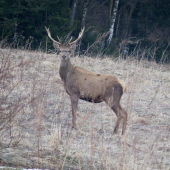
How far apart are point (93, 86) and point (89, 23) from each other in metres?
11.8

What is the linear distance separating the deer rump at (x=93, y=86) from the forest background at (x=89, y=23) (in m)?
2.24

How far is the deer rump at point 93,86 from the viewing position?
5828 mm

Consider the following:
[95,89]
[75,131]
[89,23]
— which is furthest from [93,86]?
[89,23]

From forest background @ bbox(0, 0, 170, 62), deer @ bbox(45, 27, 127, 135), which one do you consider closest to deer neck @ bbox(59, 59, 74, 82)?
deer @ bbox(45, 27, 127, 135)

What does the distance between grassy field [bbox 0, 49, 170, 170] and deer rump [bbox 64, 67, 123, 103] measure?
29 cm

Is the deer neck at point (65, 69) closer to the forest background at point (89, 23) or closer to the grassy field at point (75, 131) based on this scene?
the grassy field at point (75, 131)

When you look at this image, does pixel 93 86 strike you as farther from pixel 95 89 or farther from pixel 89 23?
pixel 89 23

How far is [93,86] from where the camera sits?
19.4 ft

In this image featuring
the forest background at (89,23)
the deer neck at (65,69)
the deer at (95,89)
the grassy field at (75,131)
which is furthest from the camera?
the forest background at (89,23)

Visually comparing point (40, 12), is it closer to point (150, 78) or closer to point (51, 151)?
point (150, 78)

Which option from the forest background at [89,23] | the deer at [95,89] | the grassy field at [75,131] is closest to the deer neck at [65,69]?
the deer at [95,89]

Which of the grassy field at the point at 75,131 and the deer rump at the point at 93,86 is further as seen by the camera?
the deer rump at the point at 93,86

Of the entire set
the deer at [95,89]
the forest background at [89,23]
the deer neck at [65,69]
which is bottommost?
the deer at [95,89]

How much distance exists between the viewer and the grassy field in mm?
3679
